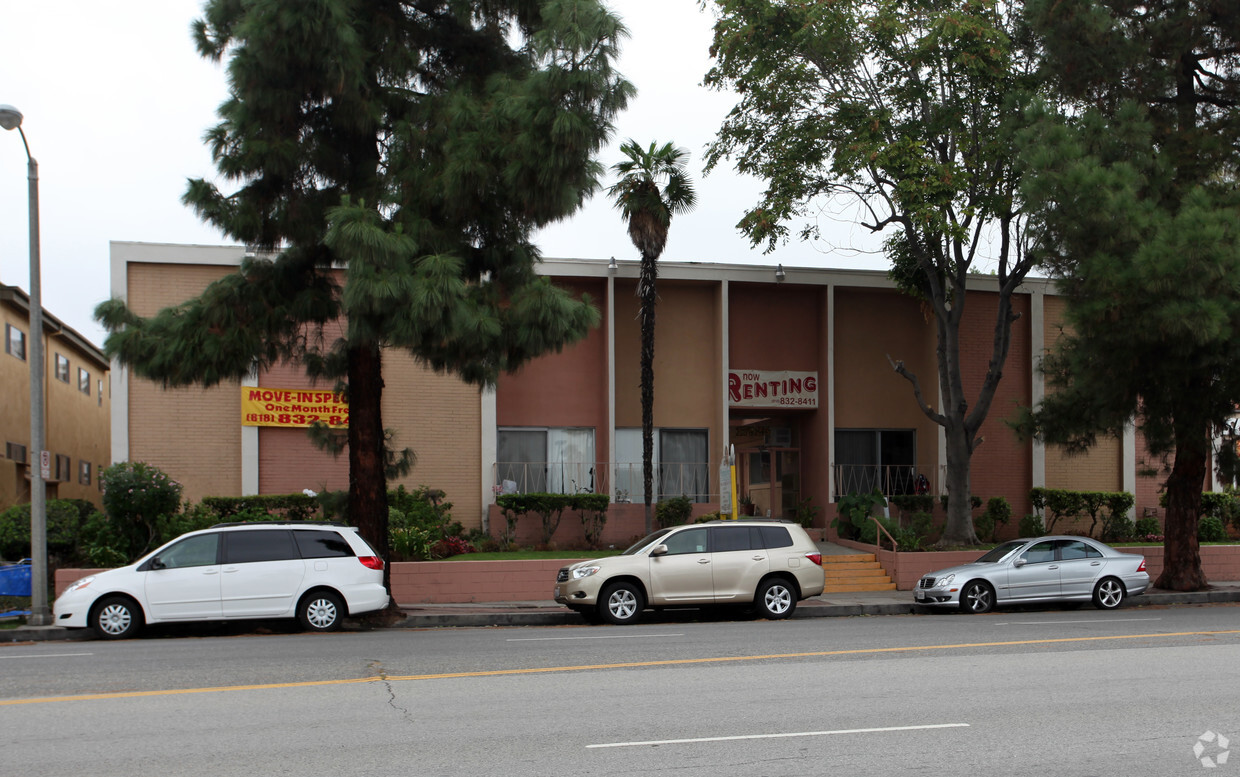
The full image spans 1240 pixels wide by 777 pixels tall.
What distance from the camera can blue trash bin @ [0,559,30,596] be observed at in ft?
56.4

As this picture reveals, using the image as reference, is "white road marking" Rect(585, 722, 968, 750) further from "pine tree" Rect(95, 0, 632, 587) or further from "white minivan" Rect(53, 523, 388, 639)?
"white minivan" Rect(53, 523, 388, 639)

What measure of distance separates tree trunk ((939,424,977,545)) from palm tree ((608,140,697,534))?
6.84m

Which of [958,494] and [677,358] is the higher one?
[677,358]

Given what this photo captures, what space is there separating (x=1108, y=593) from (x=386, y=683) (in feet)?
46.0

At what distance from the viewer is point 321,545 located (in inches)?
614

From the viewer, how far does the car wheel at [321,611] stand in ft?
50.6

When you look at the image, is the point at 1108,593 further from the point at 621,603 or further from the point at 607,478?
the point at 607,478

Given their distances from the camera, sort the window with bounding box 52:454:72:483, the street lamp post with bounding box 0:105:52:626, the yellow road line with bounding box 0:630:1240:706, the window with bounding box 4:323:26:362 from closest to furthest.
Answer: the yellow road line with bounding box 0:630:1240:706, the street lamp post with bounding box 0:105:52:626, the window with bounding box 4:323:26:362, the window with bounding box 52:454:72:483

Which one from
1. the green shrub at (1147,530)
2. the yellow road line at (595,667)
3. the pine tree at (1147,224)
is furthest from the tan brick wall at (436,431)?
the green shrub at (1147,530)

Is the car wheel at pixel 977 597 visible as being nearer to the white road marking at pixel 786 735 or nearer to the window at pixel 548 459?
the window at pixel 548 459

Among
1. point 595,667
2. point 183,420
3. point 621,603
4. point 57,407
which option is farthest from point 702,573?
point 57,407

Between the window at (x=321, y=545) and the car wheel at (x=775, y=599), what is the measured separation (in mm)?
6441

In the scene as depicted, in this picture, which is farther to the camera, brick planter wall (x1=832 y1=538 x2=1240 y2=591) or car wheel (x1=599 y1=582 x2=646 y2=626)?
brick planter wall (x1=832 y1=538 x2=1240 y2=591)

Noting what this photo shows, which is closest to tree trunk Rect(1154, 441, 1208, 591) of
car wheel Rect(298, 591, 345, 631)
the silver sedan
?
the silver sedan
